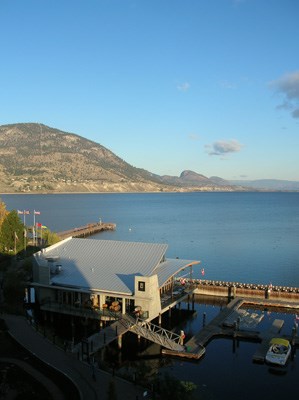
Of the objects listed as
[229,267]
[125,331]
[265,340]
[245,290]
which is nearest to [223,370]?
[265,340]

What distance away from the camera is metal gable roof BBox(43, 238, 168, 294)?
47.2 metres

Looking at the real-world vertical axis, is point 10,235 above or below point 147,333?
above

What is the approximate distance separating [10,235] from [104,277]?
32.5 m

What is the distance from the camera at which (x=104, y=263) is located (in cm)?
5172

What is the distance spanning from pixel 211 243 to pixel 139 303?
77.5 meters

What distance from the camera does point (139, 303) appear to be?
1726 inches

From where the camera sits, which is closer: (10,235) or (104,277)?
(104,277)

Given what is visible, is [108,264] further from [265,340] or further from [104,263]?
[265,340]

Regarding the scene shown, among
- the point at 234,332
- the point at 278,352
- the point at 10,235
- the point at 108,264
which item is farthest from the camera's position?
the point at 10,235

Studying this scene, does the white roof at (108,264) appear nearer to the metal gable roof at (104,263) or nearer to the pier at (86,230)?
the metal gable roof at (104,263)

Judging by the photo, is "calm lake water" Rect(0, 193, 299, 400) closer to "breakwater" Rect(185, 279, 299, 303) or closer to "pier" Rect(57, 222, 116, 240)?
"breakwater" Rect(185, 279, 299, 303)

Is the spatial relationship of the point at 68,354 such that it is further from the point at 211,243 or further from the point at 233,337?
the point at 211,243

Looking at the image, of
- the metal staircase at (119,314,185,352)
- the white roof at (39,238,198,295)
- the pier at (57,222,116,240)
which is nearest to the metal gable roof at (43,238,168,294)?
the white roof at (39,238,198,295)

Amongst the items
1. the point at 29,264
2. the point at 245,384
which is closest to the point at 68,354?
the point at 245,384
